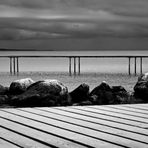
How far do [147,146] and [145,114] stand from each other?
1.82 metres

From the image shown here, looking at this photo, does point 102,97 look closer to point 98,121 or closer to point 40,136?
point 98,121

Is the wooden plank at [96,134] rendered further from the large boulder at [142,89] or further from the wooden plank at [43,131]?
the large boulder at [142,89]

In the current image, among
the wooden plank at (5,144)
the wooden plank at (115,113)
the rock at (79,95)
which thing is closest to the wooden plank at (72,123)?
the wooden plank at (115,113)

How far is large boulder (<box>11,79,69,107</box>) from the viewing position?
28.2 ft

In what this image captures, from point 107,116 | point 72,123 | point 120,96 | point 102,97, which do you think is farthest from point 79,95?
point 72,123

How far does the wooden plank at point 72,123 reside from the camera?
13.1 ft

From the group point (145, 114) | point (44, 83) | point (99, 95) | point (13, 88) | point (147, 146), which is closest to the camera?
point (147, 146)

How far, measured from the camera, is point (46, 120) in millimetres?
4934

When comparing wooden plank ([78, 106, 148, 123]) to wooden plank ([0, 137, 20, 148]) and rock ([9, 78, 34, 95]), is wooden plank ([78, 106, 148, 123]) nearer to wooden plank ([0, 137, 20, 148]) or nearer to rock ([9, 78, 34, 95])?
wooden plank ([0, 137, 20, 148])

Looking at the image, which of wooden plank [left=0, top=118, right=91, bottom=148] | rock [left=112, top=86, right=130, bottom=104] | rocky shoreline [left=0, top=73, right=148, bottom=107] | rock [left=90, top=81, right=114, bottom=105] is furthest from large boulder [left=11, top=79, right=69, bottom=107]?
wooden plank [left=0, top=118, right=91, bottom=148]

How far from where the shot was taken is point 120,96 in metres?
9.87

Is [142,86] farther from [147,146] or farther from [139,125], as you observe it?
[147,146]

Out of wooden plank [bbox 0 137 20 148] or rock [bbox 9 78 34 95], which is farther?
rock [bbox 9 78 34 95]

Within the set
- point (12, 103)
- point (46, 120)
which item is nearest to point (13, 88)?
point (12, 103)
